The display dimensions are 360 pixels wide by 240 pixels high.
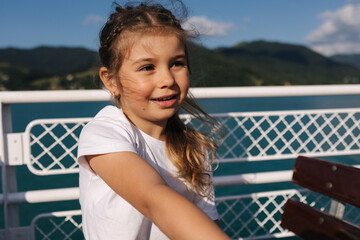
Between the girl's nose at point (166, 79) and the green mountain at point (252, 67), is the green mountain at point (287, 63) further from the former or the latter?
the girl's nose at point (166, 79)

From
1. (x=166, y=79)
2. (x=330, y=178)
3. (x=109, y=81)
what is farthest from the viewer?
(x=330, y=178)

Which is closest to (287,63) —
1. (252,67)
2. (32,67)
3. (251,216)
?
(252,67)

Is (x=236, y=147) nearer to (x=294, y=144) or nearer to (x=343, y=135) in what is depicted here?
(x=294, y=144)

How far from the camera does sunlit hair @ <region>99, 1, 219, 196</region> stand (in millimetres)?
939

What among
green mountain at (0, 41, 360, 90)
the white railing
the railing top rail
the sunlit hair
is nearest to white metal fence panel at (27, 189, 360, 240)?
the white railing

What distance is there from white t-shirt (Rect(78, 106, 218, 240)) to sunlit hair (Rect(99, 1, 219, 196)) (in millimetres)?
115

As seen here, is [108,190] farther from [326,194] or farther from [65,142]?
[65,142]

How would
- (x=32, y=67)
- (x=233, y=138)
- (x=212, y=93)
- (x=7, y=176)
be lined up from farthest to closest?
(x=32, y=67) → (x=233, y=138) → (x=212, y=93) → (x=7, y=176)

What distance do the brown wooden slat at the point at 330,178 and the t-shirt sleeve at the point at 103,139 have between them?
0.95 meters

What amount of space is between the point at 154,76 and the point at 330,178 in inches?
38.3

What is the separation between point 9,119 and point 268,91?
1426 millimetres

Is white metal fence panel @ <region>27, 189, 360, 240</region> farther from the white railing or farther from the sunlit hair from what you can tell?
the sunlit hair

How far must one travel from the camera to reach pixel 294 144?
222 centimetres

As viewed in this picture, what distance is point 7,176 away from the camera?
167 centimetres
